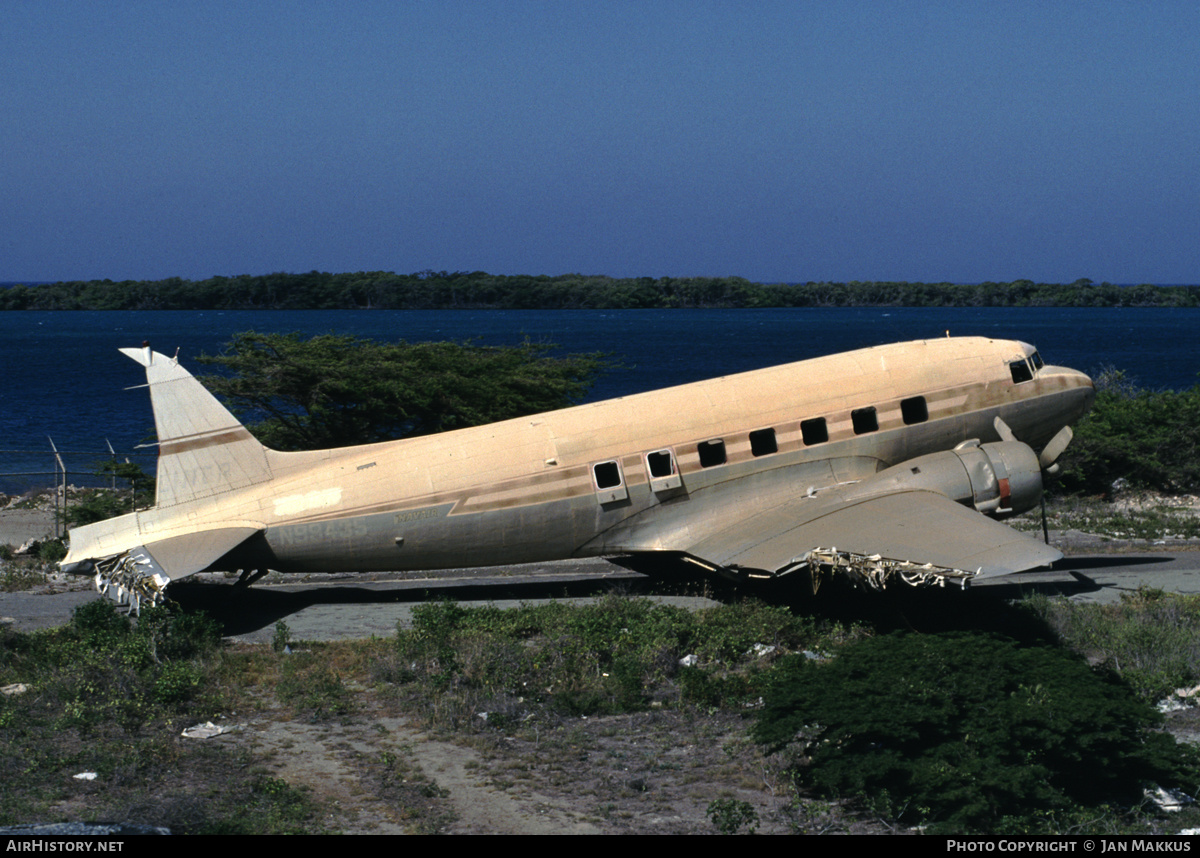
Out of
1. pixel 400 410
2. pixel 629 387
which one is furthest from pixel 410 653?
pixel 629 387

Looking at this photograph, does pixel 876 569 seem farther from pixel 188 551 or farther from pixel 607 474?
pixel 188 551

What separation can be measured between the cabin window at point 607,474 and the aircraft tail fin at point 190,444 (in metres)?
5.90

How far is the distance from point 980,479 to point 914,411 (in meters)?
1.85

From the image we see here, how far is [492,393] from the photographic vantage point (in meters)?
33.6

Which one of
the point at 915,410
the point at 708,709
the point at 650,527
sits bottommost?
the point at 708,709

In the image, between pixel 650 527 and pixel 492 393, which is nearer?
pixel 650 527

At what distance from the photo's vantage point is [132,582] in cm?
1695

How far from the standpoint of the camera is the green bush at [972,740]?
1024 cm

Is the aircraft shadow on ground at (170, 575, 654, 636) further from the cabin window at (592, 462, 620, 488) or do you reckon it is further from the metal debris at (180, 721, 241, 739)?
the metal debris at (180, 721, 241, 739)

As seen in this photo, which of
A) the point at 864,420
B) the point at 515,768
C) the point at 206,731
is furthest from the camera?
the point at 864,420

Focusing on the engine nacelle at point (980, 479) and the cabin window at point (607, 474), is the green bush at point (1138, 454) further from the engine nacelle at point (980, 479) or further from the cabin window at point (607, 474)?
the cabin window at point (607, 474)

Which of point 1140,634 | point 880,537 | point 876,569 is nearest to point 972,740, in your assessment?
point 876,569

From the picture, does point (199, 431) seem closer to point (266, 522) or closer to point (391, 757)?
point (266, 522)

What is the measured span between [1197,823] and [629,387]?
68.6m
